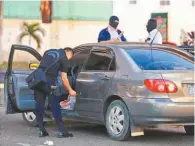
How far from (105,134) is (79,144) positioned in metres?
1.20

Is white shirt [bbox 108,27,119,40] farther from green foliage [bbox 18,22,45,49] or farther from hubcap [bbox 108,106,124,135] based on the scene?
green foliage [bbox 18,22,45,49]

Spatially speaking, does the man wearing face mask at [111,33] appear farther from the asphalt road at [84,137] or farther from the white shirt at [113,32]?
the asphalt road at [84,137]

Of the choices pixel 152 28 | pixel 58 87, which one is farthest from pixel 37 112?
pixel 152 28

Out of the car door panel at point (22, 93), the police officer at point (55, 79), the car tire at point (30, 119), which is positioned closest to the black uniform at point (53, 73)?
the police officer at point (55, 79)

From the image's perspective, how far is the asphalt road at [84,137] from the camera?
342 inches

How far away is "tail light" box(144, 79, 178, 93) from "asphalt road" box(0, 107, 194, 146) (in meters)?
0.93

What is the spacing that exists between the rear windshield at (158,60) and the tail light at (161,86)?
1.41ft

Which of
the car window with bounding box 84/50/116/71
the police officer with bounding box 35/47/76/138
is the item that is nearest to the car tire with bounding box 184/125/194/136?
the car window with bounding box 84/50/116/71

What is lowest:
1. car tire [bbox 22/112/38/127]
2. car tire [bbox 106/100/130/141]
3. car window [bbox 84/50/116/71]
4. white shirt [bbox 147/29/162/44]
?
car tire [bbox 22/112/38/127]

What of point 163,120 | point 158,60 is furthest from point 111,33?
point 163,120

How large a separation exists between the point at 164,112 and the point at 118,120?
879 mm

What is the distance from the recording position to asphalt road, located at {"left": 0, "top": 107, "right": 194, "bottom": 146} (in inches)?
342

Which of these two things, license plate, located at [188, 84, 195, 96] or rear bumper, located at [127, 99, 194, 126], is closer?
rear bumper, located at [127, 99, 194, 126]

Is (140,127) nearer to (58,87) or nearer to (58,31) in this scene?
(58,87)
